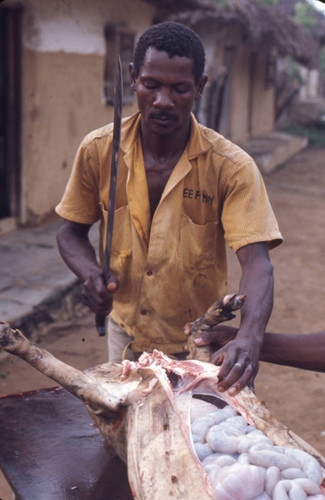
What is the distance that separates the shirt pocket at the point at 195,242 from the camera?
7.41ft

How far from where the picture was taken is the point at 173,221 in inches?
88.0

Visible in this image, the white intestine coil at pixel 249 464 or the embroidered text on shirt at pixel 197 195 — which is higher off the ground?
the embroidered text on shirt at pixel 197 195

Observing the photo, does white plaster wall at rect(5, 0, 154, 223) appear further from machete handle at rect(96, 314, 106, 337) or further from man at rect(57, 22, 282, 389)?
machete handle at rect(96, 314, 106, 337)

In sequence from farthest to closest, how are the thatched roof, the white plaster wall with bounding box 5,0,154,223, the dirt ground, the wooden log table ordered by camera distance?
1. the thatched roof
2. the white plaster wall with bounding box 5,0,154,223
3. the dirt ground
4. the wooden log table

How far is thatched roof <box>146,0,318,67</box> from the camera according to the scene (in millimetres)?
8266

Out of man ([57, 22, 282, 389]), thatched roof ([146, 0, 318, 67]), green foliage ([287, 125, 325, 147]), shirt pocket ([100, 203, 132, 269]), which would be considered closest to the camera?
man ([57, 22, 282, 389])

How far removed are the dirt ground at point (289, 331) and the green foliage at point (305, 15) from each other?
46.7 ft

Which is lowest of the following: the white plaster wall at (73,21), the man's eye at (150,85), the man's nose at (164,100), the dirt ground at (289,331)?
the dirt ground at (289,331)

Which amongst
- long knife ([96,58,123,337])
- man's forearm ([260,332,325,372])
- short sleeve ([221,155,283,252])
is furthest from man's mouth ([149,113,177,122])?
man's forearm ([260,332,325,372])

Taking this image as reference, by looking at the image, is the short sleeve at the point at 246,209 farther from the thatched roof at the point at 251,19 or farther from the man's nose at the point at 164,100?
the thatched roof at the point at 251,19

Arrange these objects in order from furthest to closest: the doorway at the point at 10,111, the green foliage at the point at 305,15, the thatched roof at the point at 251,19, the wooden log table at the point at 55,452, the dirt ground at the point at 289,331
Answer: the green foliage at the point at 305,15 < the thatched roof at the point at 251,19 < the doorway at the point at 10,111 < the dirt ground at the point at 289,331 < the wooden log table at the point at 55,452

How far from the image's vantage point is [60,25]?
6.18m

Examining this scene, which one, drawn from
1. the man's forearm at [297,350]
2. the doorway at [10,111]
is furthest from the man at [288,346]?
the doorway at [10,111]

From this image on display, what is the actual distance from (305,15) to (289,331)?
21296mm
